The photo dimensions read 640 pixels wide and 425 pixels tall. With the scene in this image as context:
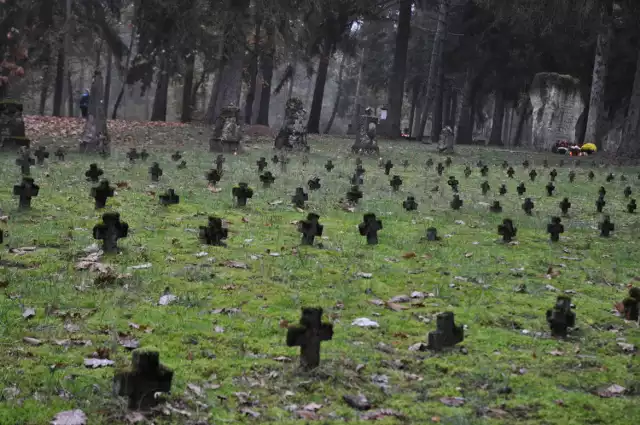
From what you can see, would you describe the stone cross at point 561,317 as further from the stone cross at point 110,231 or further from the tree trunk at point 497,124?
the tree trunk at point 497,124

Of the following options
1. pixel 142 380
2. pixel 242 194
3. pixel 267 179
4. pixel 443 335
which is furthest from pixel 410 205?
pixel 142 380

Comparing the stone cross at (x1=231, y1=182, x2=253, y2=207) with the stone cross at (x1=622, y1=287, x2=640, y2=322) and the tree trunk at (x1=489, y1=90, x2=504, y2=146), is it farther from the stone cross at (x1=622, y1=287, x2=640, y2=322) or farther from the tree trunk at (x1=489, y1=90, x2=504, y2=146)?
the tree trunk at (x1=489, y1=90, x2=504, y2=146)

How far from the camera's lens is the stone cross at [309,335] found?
4.40m

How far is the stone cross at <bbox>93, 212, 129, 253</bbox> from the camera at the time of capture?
6.98m

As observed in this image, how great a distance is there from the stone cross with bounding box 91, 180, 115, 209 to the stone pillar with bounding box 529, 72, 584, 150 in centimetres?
2682

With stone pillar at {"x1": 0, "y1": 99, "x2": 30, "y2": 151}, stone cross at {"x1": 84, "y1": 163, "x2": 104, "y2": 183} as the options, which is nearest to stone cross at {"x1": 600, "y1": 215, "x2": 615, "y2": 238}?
stone cross at {"x1": 84, "y1": 163, "x2": 104, "y2": 183}

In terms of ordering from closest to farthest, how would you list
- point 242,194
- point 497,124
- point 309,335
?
point 309,335 → point 242,194 → point 497,124

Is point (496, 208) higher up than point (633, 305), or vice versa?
point (496, 208)

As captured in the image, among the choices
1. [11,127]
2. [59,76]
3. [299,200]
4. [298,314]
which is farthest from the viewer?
[59,76]

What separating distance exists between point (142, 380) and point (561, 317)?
3025 mm

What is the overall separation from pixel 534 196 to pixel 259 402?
11483 millimetres

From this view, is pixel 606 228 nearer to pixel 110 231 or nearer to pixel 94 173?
pixel 110 231

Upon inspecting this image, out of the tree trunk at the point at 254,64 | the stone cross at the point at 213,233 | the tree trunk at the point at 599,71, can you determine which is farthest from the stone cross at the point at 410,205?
the tree trunk at the point at 599,71

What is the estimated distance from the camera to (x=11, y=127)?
1858 cm
